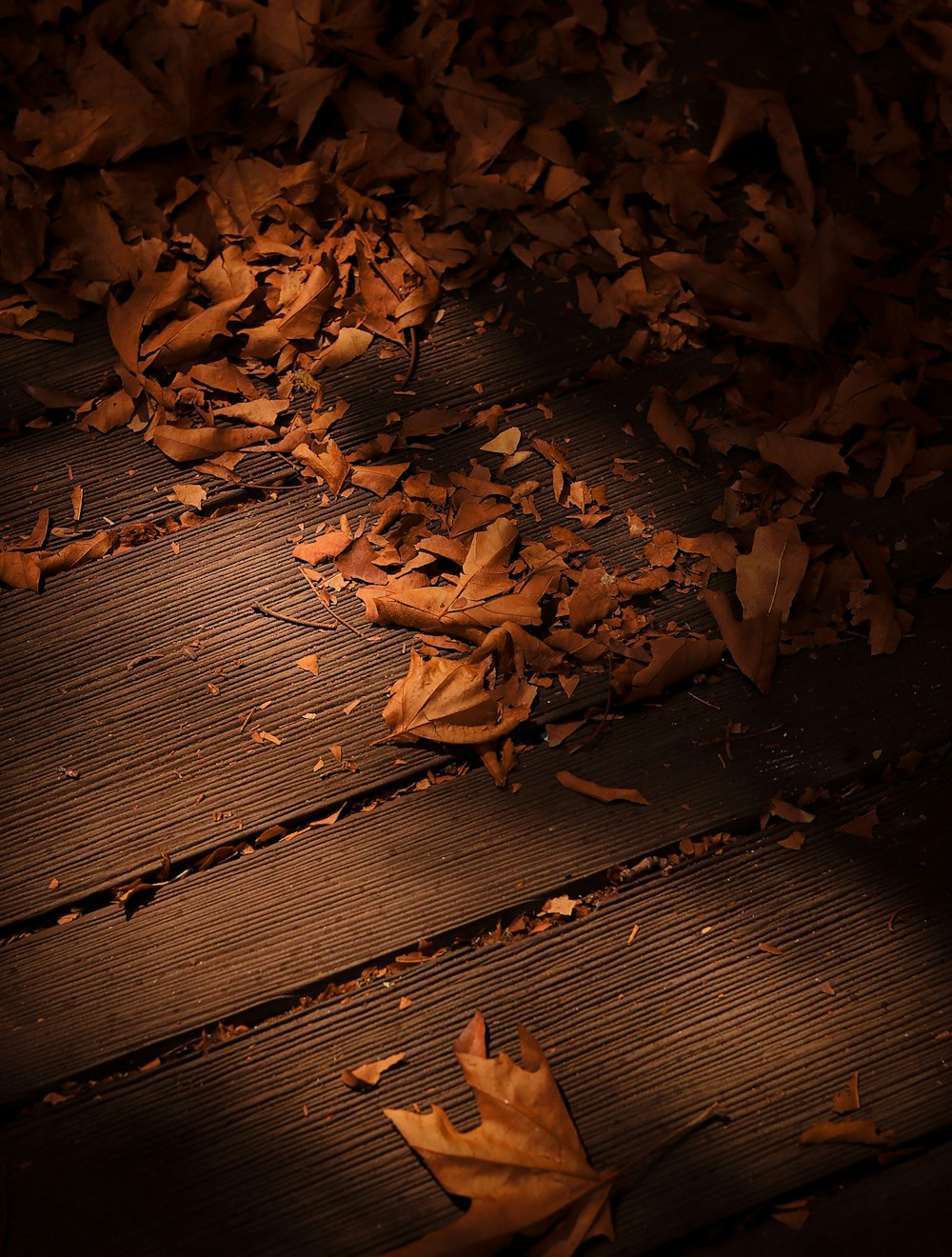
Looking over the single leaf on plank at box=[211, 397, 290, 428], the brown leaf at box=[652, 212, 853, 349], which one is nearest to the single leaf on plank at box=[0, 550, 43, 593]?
the single leaf on plank at box=[211, 397, 290, 428]

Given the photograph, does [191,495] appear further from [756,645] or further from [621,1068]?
[621,1068]

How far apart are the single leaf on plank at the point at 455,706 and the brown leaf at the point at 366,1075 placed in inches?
15.0

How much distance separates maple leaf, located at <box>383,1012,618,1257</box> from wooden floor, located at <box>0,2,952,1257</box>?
0.03 metres

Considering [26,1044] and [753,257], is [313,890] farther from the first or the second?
[753,257]

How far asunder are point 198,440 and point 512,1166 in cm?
100

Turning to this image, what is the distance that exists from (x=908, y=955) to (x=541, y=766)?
483 mm

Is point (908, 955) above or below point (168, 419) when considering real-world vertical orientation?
below

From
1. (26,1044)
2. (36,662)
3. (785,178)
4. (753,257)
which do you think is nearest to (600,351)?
(753,257)

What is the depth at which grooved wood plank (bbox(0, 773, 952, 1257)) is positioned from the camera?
1126 mm

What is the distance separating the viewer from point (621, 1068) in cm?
117

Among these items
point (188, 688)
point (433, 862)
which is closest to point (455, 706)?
point (433, 862)

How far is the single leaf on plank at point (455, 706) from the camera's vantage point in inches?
50.1

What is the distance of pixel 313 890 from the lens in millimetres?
1256

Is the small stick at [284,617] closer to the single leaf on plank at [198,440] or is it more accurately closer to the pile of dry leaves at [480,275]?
the pile of dry leaves at [480,275]
